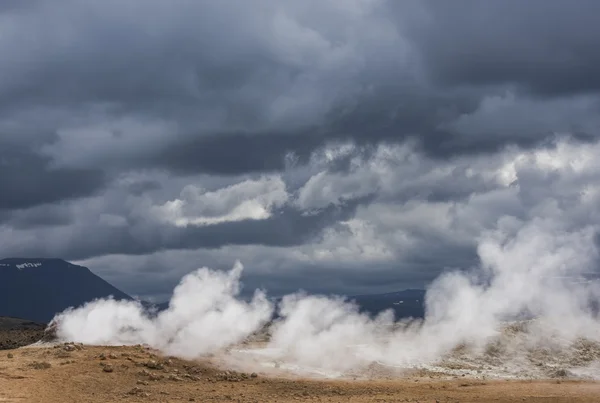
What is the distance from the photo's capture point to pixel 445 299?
6781cm

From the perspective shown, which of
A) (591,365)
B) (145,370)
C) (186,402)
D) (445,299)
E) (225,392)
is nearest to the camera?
(186,402)

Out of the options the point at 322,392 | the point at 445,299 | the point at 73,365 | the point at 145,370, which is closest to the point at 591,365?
the point at 445,299

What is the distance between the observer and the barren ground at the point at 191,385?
45.4m

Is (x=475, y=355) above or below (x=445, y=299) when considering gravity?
below

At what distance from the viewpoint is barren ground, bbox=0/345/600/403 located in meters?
45.4

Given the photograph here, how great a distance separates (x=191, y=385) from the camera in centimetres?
4850

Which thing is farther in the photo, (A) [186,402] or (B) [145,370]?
(B) [145,370]

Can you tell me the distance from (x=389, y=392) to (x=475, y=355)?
53.1 ft

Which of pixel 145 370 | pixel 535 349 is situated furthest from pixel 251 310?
pixel 535 349

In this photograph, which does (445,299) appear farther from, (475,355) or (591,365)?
(591,365)

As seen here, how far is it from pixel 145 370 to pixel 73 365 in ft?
17.0

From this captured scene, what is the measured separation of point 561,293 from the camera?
233 ft

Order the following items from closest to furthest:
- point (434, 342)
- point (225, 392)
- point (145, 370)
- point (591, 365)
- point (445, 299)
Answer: point (225, 392) < point (145, 370) < point (591, 365) < point (434, 342) < point (445, 299)

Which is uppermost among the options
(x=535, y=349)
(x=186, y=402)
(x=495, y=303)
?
(x=495, y=303)
